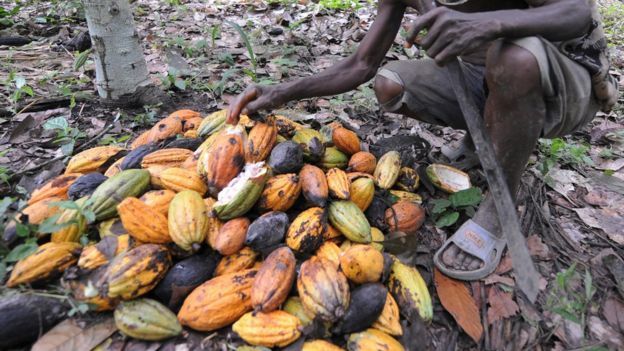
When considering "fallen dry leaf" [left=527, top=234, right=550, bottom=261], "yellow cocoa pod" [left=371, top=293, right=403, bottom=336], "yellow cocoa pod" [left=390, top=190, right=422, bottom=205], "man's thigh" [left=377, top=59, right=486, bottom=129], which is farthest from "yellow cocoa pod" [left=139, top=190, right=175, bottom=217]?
"fallen dry leaf" [left=527, top=234, right=550, bottom=261]

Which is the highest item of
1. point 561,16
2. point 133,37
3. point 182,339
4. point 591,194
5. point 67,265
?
point 561,16

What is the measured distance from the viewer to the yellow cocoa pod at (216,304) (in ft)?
4.88

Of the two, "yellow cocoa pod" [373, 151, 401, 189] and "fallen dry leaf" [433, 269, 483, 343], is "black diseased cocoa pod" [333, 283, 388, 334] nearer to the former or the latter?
"fallen dry leaf" [433, 269, 483, 343]

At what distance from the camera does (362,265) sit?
157 cm

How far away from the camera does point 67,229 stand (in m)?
1.68

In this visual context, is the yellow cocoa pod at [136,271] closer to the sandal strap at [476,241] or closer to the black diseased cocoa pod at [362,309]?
the black diseased cocoa pod at [362,309]

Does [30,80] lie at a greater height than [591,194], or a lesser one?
greater

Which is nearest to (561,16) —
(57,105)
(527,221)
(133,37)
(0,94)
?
(527,221)

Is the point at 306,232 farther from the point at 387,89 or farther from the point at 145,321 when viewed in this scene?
the point at 387,89

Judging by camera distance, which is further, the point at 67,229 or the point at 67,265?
the point at 67,229

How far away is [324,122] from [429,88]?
2.68ft

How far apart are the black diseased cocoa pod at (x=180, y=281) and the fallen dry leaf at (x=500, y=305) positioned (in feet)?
3.82

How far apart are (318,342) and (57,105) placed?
2.70 m

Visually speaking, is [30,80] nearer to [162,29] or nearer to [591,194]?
[162,29]
